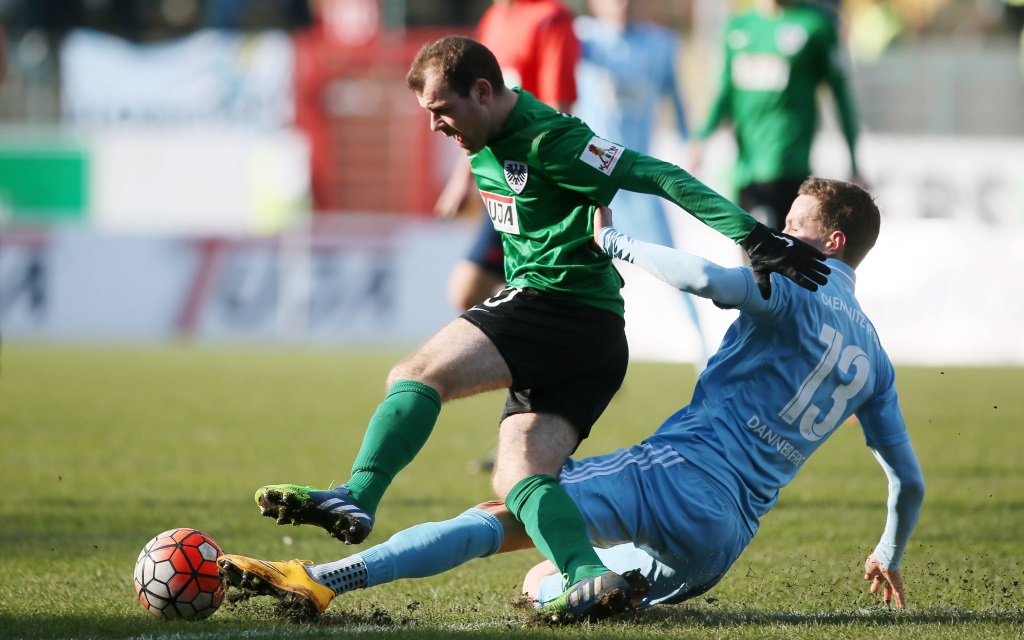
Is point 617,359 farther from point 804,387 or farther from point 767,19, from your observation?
point 767,19

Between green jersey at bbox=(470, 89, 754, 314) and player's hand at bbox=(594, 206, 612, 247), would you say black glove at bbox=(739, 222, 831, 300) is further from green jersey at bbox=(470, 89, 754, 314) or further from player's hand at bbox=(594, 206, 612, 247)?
player's hand at bbox=(594, 206, 612, 247)

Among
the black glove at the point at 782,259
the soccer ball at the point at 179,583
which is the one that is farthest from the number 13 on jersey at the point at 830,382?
the soccer ball at the point at 179,583

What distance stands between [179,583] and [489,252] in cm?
309

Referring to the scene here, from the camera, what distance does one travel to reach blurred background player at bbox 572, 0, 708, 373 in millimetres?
9086

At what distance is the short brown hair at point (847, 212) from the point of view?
387cm

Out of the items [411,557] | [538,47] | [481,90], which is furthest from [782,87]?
[411,557]

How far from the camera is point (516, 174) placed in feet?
13.2

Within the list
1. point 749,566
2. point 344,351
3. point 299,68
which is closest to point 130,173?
point 299,68

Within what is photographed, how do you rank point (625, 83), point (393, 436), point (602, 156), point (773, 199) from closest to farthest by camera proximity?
point (393, 436), point (602, 156), point (773, 199), point (625, 83)

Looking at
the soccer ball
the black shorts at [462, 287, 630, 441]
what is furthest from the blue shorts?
the soccer ball

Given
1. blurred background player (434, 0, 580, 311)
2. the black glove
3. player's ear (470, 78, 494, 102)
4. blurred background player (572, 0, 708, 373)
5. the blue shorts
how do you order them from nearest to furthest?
the black glove
the blue shorts
player's ear (470, 78, 494, 102)
blurred background player (434, 0, 580, 311)
blurred background player (572, 0, 708, 373)

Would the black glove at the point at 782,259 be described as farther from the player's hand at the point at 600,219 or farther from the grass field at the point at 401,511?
the grass field at the point at 401,511

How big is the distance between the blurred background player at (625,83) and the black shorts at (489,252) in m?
2.69

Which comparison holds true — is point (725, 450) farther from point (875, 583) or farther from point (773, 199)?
point (773, 199)
